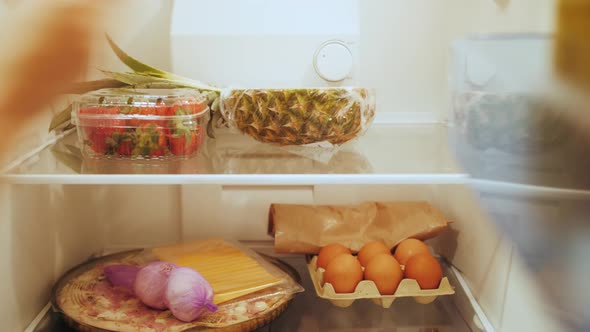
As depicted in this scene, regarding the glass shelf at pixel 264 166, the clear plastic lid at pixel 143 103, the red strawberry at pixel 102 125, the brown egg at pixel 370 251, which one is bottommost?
the brown egg at pixel 370 251

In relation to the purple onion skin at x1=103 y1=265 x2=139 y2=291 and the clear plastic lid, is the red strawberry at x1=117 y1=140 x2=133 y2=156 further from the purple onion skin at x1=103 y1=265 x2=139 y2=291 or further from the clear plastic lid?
the purple onion skin at x1=103 y1=265 x2=139 y2=291

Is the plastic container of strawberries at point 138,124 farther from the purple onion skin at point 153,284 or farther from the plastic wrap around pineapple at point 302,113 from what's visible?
the purple onion skin at point 153,284

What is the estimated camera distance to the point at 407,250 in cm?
127

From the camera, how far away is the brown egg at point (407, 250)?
4.12ft

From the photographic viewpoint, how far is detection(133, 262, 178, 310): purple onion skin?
3.65 ft

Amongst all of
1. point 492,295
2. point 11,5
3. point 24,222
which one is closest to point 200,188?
point 24,222

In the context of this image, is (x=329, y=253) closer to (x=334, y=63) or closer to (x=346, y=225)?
(x=346, y=225)

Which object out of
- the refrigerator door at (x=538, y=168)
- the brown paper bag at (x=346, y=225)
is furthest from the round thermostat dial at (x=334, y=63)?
the refrigerator door at (x=538, y=168)

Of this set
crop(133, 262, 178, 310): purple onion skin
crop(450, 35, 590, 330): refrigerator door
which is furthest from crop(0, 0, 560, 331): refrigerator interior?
crop(450, 35, 590, 330): refrigerator door

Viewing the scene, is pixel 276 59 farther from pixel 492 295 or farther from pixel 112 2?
pixel 112 2

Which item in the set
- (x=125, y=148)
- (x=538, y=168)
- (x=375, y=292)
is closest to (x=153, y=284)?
(x=125, y=148)

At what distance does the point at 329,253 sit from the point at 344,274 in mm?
104

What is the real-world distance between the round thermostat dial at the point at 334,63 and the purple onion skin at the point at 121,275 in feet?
1.93

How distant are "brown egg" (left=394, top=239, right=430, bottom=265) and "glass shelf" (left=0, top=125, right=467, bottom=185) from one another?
0.75 ft
